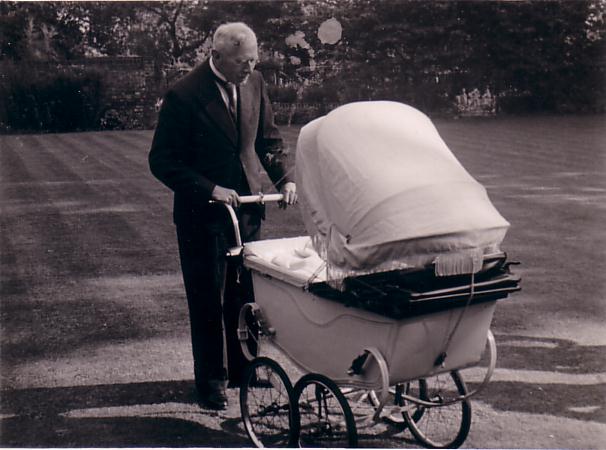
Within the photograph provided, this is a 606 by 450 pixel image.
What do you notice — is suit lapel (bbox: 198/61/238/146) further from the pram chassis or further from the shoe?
the shoe

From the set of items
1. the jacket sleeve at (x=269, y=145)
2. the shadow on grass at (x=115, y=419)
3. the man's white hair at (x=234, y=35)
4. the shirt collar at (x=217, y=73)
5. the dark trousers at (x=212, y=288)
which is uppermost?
the man's white hair at (x=234, y=35)

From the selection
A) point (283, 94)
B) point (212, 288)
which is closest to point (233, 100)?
point (212, 288)

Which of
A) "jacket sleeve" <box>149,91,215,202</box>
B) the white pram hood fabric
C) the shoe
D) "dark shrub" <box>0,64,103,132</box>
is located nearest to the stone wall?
"dark shrub" <box>0,64,103,132</box>

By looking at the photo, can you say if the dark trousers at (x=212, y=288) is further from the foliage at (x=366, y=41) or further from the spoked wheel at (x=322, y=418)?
the foliage at (x=366, y=41)

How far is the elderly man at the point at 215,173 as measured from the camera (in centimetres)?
430

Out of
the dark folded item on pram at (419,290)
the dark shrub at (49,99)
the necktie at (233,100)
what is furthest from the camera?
the dark shrub at (49,99)

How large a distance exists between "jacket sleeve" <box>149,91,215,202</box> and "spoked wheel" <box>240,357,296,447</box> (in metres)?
0.90

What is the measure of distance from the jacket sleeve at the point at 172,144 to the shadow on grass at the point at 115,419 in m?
1.12

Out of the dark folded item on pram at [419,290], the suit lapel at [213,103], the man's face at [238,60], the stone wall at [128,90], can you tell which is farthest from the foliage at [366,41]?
the dark folded item on pram at [419,290]

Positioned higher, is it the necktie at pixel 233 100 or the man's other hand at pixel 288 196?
the necktie at pixel 233 100

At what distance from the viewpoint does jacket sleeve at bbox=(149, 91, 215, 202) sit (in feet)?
14.1

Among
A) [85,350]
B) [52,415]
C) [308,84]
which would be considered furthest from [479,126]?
[52,415]

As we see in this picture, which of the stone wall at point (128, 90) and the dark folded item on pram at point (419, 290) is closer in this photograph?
the dark folded item on pram at point (419, 290)

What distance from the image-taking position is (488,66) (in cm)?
1034
